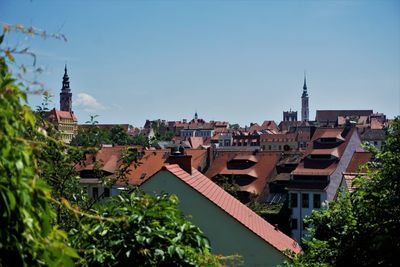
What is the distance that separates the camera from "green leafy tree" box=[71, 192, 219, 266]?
3787mm

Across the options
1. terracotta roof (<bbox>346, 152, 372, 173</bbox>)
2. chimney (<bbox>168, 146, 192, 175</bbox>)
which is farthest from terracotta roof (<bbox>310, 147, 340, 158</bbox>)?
chimney (<bbox>168, 146, 192, 175</bbox>)

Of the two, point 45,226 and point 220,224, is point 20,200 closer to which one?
point 45,226

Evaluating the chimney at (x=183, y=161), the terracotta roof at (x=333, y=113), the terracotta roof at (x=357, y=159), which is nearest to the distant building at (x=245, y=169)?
the terracotta roof at (x=357, y=159)

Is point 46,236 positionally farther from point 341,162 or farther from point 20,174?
point 341,162

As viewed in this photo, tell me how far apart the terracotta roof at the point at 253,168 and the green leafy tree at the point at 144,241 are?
1323 inches

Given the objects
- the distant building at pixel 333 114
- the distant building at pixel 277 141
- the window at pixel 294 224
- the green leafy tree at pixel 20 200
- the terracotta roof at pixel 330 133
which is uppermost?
the distant building at pixel 333 114

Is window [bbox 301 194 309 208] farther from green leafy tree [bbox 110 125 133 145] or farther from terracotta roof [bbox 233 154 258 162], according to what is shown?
green leafy tree [bbox 110 125 133 145]

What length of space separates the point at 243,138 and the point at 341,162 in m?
74.9

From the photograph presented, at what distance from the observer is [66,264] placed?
2.62m

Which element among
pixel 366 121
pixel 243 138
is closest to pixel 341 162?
pixel 243 138

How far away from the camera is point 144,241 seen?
3.81m

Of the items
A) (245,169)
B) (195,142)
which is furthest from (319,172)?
(195,142)

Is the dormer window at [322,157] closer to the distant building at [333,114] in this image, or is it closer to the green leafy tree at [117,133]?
the green leafy tree at [117,133]

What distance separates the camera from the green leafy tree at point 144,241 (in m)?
3.79
